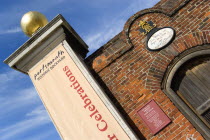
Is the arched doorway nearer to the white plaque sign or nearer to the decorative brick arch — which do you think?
the decorative brick arch

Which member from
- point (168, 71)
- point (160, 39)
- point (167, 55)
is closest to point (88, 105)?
point (168, 71)

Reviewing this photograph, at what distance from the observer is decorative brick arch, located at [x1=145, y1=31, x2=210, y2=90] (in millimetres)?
4223

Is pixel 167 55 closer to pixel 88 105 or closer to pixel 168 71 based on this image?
pixel 168 71

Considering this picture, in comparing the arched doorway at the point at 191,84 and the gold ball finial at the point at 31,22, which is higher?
the gold ball finial at the point at 31,22

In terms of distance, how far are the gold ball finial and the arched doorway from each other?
166 inches

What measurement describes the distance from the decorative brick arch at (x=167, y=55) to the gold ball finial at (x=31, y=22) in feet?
12.6

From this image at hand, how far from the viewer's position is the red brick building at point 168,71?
3898mm

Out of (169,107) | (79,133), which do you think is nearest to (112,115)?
(79,133)

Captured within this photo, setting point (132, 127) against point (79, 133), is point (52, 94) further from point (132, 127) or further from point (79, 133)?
point (132, 127)

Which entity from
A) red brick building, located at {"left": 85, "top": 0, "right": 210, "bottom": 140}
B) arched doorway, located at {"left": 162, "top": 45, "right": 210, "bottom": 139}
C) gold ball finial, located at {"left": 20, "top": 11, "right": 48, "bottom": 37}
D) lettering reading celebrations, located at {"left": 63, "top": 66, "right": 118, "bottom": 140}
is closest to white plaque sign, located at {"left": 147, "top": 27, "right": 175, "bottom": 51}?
red brick building, located at {"left": 85, "top": 0, "right": 210, "bottom": 140}

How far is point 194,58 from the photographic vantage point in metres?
4.23

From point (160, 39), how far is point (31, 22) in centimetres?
399

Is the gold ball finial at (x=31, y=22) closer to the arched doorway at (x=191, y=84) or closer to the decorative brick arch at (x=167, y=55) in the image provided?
the decorative brick arch at (x=167, y=55)

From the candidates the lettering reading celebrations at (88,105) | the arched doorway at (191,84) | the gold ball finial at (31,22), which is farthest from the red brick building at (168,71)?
the gold ball finial at (31,22)
